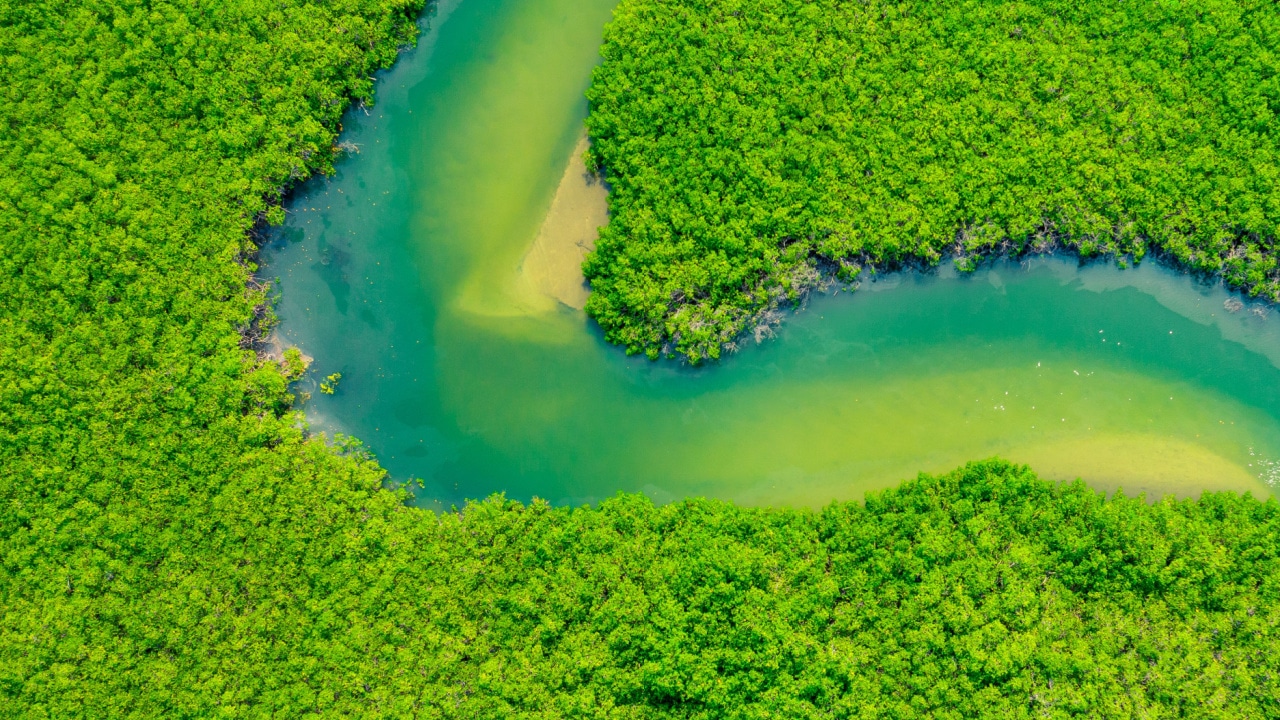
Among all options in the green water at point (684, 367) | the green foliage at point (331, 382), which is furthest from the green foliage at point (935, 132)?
the green foliage at point (331, 382)

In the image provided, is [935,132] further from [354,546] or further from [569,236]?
[354,546]

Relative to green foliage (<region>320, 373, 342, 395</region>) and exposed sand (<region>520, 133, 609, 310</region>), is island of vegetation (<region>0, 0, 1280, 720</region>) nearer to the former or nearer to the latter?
green foliage (<region>320, 373, 342, 395</region>)

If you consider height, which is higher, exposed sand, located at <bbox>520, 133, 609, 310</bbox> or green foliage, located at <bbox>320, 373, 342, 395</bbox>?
exposed sand, located at <bbox>520, 133, 609, 310</bbox>

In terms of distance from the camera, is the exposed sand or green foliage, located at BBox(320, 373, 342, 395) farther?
the exposed sand

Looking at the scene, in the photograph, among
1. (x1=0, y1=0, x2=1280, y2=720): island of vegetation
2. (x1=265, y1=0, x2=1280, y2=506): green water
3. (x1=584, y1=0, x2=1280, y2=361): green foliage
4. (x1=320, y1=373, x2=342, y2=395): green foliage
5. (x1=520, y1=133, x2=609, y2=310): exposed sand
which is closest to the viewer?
(x1=0, y1=0, x2=1280, y2=720): island of vegetation

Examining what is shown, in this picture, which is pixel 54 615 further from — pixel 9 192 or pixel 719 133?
pixel 719 133

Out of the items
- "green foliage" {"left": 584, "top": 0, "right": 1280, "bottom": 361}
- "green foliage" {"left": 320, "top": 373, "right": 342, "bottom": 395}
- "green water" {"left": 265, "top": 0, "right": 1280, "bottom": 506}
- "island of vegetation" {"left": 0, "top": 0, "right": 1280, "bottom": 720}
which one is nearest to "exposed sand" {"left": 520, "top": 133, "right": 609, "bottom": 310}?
"green water" {"left": 265, "top": 0, "right": 1280, "bottom": 506}

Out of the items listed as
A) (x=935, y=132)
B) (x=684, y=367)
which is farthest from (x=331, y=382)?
(x=935, y=132)
